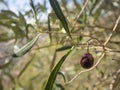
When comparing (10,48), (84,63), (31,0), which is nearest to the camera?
(84,63)

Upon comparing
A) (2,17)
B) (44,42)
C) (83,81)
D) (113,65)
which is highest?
(2,17)

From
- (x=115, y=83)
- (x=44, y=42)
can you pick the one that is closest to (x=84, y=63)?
(x=115, y=83)

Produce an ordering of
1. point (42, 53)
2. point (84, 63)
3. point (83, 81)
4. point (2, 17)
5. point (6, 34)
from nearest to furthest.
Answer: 1. point (84, 63)
2. point (2, 17)
3. point (6, 34)
4. point (83, 81)
5. point (42, 53)

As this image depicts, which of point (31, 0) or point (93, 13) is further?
point (93, 13)

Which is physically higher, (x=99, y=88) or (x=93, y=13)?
(x=93, y=13)

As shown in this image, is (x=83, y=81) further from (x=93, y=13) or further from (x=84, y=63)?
(x=84, y=63)

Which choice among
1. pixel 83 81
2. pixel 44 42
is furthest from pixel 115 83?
pixel 83 81

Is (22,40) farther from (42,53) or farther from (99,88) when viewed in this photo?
(42,53)
